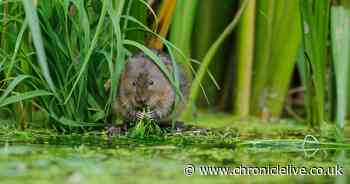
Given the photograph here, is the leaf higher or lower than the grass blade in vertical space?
lower

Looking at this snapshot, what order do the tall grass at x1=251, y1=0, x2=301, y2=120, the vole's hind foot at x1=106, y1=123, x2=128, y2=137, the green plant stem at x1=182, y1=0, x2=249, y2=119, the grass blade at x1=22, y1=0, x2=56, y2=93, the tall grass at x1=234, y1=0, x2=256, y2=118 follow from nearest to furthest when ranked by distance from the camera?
the grass blade at x1=22, y1=0, x2=56, y2=93, the vole's hind foot at x1=106, y1=123, x2=128, y2=137, the green plant stem at x1=182, y1=0, x2=249, y2=119, the tall grass at x1=251, y1=0, x2=301, y2=120, the tall grass at x1=234, y1=0, x2=256, y2=118

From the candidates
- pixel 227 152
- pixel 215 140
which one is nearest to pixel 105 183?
pixel 227 152

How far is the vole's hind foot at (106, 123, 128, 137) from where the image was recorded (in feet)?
14.8

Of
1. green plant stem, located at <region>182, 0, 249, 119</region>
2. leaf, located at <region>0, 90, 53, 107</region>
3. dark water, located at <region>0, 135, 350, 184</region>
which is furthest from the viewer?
green plant stem, located at <region>182, 0, 249, 119</region>

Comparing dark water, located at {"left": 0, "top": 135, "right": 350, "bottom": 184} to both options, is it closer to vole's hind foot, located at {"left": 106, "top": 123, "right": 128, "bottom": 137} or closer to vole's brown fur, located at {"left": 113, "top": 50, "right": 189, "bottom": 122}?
vole's hind foot, located at {"left": 106, "top": 123, "right": 128, "bottom": 137}

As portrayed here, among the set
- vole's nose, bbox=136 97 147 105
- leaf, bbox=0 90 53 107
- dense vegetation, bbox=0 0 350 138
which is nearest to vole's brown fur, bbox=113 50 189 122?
vole's nose, bbox=136 97 147 105

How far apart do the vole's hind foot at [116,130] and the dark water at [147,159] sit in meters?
0.16

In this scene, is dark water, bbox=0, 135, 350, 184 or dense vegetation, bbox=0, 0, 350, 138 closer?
dark water, bbox=0, 135, 350, 184

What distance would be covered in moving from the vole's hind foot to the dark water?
0.16 meters

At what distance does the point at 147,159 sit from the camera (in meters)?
3.63

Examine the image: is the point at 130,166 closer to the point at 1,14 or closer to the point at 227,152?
the point at 227,152

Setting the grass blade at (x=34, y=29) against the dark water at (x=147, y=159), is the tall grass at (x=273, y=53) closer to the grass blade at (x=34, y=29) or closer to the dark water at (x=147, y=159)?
the dark water at (x=147, y=159)

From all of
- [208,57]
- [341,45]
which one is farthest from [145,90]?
[341,45]

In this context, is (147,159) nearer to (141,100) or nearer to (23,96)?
(23,96)
